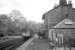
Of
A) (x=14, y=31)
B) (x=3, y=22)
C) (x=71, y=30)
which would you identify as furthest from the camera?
(x=14, y=31)

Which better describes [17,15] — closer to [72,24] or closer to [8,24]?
[8,24]

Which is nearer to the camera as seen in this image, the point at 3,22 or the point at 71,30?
the point at 71,30

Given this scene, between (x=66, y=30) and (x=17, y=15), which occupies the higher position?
(x=17, y=15)

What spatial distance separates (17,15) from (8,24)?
818cm

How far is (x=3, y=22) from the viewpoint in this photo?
115ft

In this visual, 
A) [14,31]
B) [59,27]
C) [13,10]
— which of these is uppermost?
[13,10]

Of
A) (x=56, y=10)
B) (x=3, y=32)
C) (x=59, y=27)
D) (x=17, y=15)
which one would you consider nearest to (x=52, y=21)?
(x=56, y=10)

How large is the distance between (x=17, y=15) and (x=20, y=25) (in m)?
5.13

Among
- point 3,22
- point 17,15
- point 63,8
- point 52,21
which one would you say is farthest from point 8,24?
point 63,8

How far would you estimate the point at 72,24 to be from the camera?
18.9 meters

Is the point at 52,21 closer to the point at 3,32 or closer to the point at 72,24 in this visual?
the point at 72,24

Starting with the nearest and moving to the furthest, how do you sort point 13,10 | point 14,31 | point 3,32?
point 3,32 < point 14,31 < point 13,10

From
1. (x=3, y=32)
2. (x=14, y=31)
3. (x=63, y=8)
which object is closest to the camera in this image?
(x=63, y=8)

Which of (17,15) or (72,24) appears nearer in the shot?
(72,24)
